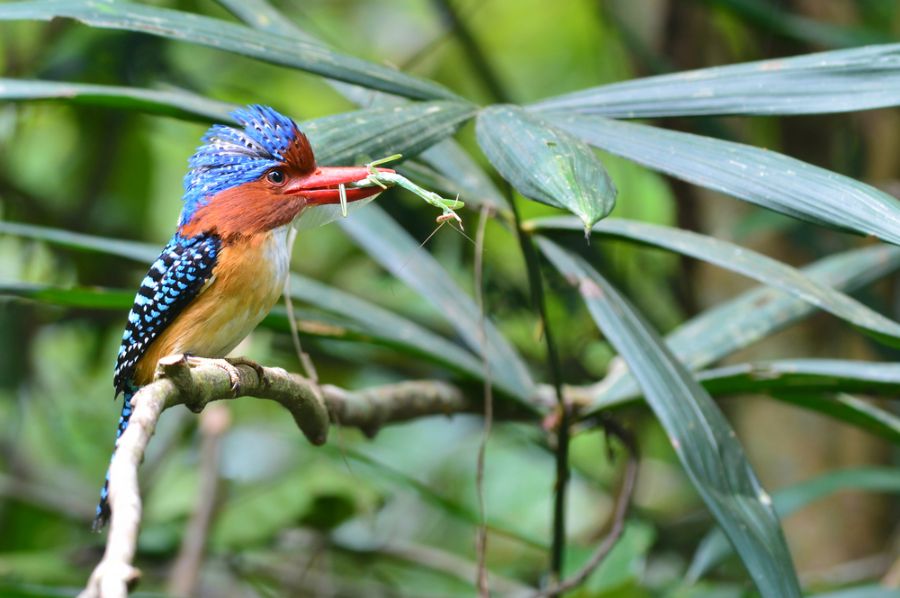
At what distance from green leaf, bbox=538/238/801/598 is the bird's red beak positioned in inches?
20.1

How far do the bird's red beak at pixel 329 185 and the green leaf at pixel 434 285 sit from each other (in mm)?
611

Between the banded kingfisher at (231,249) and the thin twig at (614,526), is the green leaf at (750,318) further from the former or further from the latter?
the banded kingfisher at (231,249)

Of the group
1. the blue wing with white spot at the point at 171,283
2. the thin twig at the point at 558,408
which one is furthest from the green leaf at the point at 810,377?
the blue wing with white spot at the point at 171,283

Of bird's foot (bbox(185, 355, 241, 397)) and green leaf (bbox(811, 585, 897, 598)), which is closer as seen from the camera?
bird's foot (bbox(185, 355, 241, 397))

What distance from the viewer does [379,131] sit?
154 cm

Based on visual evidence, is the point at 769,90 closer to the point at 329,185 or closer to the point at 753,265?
the point at 753,265

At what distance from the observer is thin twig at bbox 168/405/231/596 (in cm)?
A: 271

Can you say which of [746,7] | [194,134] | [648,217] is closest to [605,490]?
[746,7]

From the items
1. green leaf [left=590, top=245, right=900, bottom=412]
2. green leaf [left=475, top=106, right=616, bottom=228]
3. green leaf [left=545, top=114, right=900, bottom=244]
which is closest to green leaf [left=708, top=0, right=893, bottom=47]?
green leaf [left=590, top=245, right=900, bottom=412]

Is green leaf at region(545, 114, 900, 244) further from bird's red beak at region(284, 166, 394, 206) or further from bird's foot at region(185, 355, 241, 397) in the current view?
bird's foot at region(185, 355, 241, 397)

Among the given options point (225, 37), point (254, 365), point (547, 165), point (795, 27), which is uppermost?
point (795, 27)

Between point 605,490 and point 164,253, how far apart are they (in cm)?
212

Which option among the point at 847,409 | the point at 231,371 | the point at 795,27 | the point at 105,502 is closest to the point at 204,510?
the point at 105,502

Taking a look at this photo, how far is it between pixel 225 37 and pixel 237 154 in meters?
0.25
